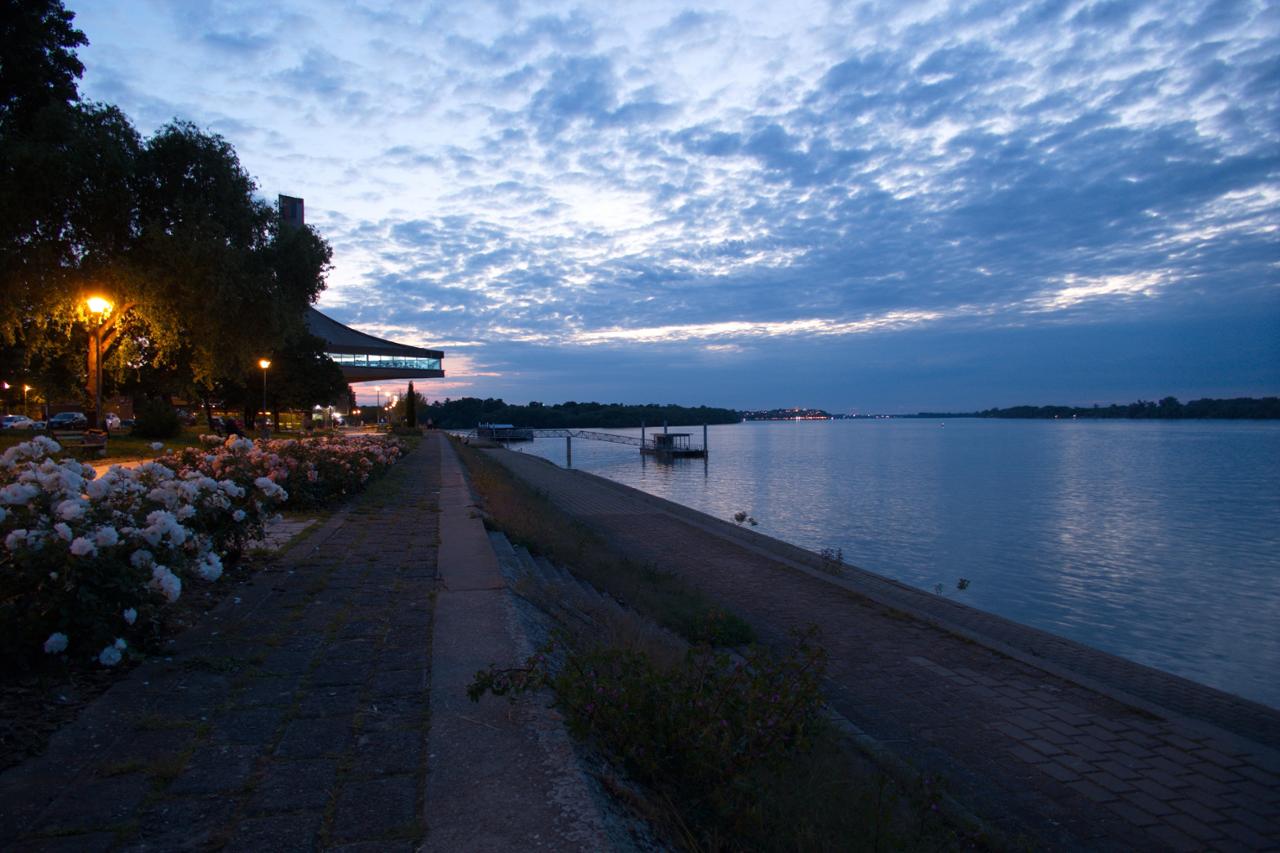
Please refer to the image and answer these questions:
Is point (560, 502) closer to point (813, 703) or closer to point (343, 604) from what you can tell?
point (343, 604)

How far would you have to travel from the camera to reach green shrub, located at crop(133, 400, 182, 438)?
2889 centimetres

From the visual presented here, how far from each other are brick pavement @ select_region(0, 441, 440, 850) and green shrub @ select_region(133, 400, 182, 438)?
27.7m

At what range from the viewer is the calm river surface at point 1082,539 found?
14.5 m

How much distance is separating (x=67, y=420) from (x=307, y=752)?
160 ft

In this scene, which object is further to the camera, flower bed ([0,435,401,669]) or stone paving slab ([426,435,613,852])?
flower bed ([0,435,401,669])

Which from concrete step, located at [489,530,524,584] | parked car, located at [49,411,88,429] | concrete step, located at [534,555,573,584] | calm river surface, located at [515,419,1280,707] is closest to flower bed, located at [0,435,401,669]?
concrete step, located at [489,530,524,584]

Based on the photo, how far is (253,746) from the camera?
325 cm

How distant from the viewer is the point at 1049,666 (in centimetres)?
809

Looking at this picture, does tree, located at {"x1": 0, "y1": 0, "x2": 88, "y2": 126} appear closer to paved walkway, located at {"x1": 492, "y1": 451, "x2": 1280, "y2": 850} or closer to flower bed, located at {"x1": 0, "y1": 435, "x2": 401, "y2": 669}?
flower bed, located at {"x1": 0, "y1": 435, "x2": 401, "y2": 669}

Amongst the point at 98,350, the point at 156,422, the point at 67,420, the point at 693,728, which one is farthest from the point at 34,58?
the point at 67,420

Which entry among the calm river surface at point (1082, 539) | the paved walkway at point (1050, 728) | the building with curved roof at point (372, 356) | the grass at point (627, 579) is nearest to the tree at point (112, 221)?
the grass at point (627, 579)

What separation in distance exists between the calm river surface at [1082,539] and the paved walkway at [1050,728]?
4.60 metres

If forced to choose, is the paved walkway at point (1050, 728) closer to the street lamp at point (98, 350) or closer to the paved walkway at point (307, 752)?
the paved walkway at point (307, 752)

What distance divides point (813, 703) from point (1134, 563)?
22.3m
